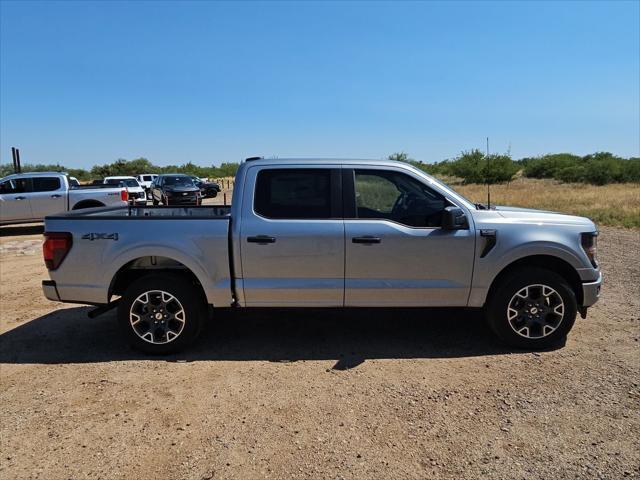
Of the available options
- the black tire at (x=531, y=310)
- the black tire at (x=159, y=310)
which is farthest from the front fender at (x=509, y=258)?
the black tire at (x=159, y=310)

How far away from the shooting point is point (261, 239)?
4492mm

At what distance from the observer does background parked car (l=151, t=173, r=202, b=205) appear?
972 inches

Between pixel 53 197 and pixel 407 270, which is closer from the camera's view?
pixel 407 270

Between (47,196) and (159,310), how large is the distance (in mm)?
12621

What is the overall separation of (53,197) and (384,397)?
47.7 feet

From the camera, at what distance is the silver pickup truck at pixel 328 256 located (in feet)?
14.8

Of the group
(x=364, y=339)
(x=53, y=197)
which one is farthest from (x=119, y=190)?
(x=364, y=339)

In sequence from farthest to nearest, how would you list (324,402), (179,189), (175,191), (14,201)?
(179,189), (175,191), (14,201), (324,402)

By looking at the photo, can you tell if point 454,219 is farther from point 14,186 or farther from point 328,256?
point 14,186

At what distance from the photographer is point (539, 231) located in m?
4.57

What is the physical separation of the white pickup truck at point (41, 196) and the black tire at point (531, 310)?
1288 centimetres

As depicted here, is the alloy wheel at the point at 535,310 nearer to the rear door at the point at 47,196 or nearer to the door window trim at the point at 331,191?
the door window trim at the point at 331,191

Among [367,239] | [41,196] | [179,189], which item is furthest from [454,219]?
[179,189]

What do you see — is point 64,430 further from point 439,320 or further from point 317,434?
point 439,320
